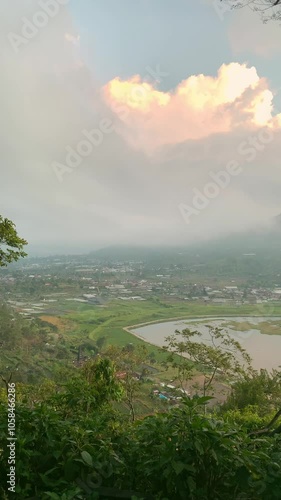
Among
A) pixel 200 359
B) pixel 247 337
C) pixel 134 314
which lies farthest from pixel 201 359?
pixel 134 314

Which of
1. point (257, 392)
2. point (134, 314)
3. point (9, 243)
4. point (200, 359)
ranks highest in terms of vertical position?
point (9, 243)

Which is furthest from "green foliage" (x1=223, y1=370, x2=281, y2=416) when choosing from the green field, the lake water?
the green field

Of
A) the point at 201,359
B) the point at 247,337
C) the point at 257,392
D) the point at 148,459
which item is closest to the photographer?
the point at 148,459

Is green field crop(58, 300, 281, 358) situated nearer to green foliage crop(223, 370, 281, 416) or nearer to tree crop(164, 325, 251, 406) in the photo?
green foliage crop(223, 370, 281, 416)

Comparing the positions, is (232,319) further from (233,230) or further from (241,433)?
(233,230)

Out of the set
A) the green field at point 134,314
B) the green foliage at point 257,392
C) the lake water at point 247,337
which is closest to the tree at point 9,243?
the green foliage at point 257,392

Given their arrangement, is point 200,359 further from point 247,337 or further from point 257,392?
point 247,337
